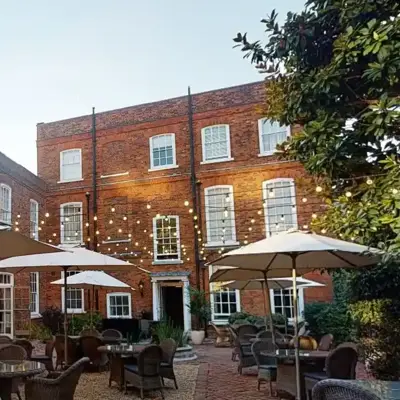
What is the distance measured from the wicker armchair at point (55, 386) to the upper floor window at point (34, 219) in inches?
565

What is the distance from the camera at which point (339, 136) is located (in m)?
6.57

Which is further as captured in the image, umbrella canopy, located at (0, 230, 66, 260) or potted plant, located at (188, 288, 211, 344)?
potted plant, located at (188, 288, 211, 344)

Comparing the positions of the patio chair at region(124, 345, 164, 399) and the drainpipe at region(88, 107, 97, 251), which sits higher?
the drainpipe at region(88, 107, 97, 251)

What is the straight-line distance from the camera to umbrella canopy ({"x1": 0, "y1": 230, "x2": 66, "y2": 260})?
4738mm

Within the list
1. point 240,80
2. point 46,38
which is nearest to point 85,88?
point 46,38

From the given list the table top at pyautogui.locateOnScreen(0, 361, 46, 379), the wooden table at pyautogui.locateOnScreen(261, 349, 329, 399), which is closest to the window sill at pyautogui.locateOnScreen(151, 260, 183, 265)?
the wooden table at pyautogui.locateOnScreen(261, 349, 329, 399)

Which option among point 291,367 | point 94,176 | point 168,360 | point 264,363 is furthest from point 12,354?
point 94,176

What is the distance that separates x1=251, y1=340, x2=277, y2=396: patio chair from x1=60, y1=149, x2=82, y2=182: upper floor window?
14.0 m

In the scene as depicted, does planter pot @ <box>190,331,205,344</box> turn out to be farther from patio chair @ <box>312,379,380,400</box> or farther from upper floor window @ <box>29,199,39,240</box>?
patio chair @ <box>312,379,380,400</box>

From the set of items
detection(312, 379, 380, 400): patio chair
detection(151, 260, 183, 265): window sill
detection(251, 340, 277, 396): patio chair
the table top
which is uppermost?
detection(151, 260, 183, 265): window sill

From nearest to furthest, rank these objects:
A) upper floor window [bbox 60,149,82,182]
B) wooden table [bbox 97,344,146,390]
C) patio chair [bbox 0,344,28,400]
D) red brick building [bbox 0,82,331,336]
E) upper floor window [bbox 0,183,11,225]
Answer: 1. patio chair [bbox 0,344,28,400]
2. wooden table [bbox 97,344,146,390]
3. upper floor window [bbox 0,183,11,225]
4. red brick building [bbox 0,82,331,336]
5. upper floor window [bbox 60,149,82,182]

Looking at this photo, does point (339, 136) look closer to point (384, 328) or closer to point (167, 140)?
point (384, 328)

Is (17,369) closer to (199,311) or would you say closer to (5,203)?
(199,311)

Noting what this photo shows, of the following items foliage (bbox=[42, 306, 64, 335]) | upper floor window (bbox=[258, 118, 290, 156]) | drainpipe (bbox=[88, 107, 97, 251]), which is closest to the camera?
upper floor window (bbox=[258, 118, 290, 156])
